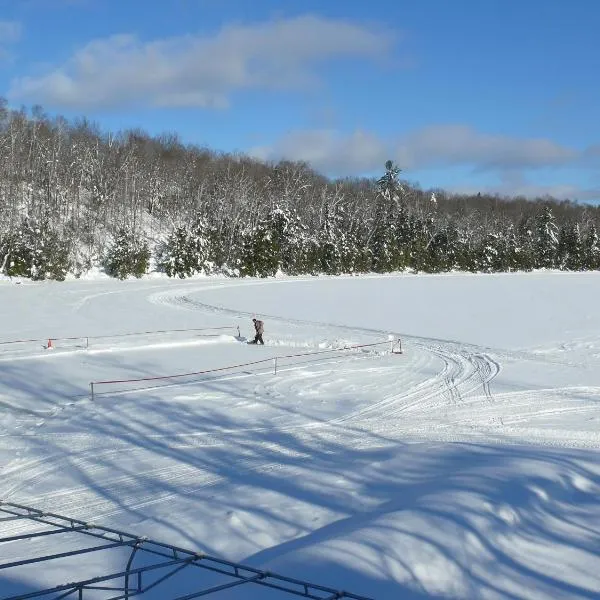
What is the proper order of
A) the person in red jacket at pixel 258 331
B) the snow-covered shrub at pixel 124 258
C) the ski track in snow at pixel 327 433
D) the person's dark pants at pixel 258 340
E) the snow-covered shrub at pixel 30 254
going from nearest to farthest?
the ski track in snow at pixel 327 433
the person in red jacket at pixel 258 331
the person's dark pants at pixel 258 340
the snow-covered shrub at pixel 30 254
the snow-covered shrub at pixel 124 258

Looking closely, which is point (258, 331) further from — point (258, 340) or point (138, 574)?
point (138, 574)

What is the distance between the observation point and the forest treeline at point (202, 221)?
193 ft

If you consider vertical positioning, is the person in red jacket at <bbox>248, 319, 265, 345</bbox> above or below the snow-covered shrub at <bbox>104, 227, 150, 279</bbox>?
below

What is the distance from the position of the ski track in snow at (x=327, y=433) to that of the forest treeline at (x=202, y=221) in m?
38.4

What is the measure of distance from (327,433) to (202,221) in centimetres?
5385

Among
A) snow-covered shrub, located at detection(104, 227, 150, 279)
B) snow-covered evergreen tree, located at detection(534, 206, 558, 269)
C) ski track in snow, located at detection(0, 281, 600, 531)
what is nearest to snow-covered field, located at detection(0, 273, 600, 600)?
ski track in snow, located at detection(0, 281, 600, 531)

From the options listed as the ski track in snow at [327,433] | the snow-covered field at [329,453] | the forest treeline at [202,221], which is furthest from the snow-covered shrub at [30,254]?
the ski track in snow at [327,433]

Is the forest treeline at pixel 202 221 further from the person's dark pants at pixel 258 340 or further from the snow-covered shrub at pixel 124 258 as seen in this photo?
the person's dark pants at pixel 258 340

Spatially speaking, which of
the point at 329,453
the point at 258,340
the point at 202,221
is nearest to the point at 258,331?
the point at 258,340

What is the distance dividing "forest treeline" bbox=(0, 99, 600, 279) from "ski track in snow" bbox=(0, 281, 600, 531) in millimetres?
38428

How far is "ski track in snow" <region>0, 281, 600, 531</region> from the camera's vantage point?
10.4m

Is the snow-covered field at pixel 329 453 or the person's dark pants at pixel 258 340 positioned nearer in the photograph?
the snow-covered field at pixel 329 453

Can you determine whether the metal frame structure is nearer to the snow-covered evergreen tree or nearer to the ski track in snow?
the ski track in snow

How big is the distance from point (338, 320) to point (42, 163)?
44.9 metres
